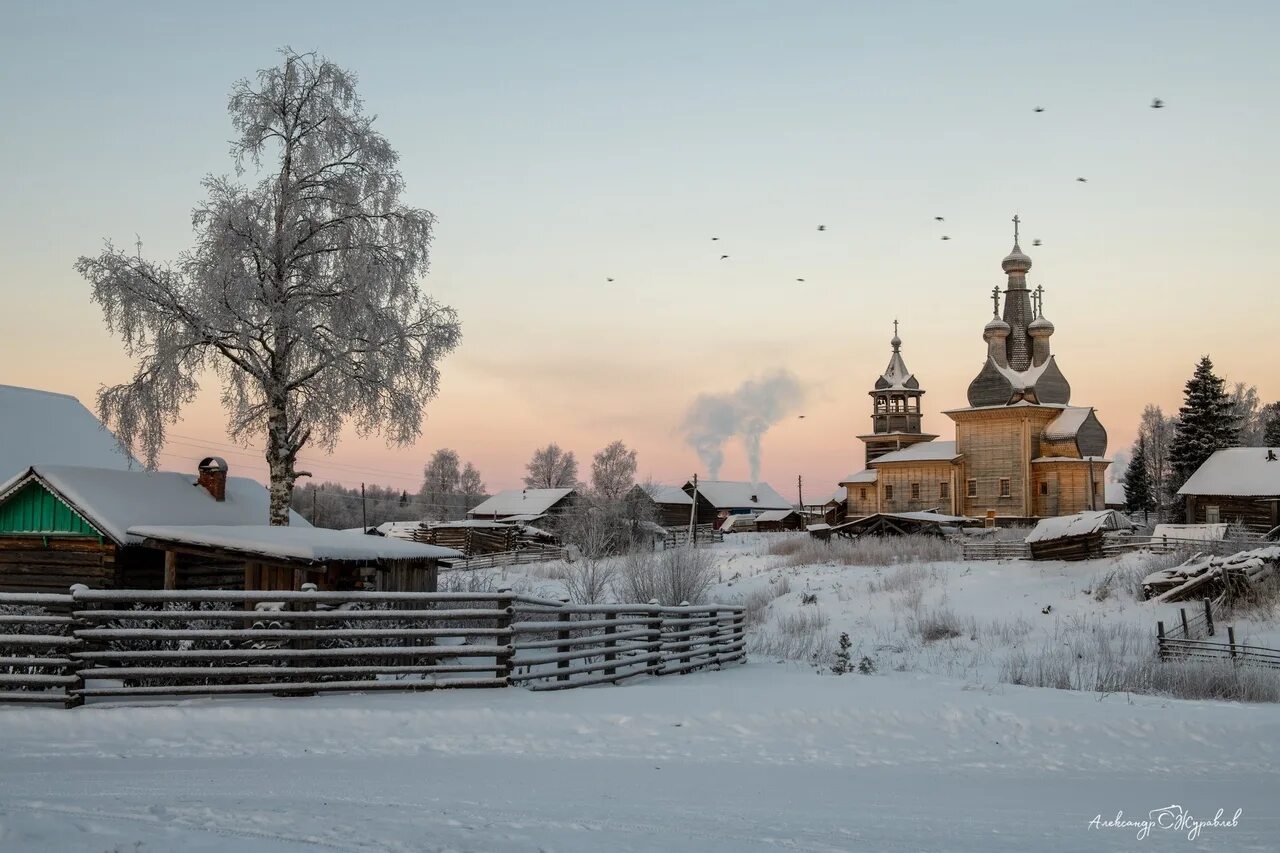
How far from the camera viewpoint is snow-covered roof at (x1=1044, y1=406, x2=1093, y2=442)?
62.3m

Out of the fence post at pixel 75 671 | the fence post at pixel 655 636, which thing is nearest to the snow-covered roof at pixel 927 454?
the fence post at pixel 655 636

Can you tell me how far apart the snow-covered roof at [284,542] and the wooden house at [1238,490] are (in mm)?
47961

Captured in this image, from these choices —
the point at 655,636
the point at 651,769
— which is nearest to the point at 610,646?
the point at 655,636

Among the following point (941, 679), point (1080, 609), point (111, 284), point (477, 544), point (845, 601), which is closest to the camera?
point (941, 679)

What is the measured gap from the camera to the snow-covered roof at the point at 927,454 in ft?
215

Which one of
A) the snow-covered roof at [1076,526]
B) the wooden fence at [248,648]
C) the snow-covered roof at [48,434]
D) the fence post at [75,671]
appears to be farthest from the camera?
the snow-covered roof at [1076,526]

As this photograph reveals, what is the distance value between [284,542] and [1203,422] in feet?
211

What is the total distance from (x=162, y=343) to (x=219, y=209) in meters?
3.17

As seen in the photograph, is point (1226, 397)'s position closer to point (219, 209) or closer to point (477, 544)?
point (477, 544)

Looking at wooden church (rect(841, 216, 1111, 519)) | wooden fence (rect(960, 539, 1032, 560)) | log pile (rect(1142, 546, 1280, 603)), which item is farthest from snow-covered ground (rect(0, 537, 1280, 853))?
wooden church (rect(841, 216, 1111, 519))

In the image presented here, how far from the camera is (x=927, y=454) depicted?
66.7m

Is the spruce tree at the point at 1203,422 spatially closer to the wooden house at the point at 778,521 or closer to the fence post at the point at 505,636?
the wooden house at the point at 778,521

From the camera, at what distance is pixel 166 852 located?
263 inches

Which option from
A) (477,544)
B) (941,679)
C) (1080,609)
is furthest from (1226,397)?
(941,679)
